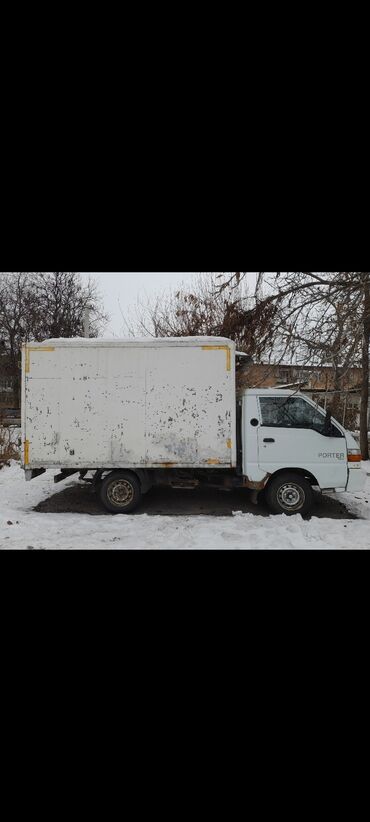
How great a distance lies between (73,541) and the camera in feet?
17.4

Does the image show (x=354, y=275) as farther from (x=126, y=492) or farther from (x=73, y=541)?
(x=73, y=541)

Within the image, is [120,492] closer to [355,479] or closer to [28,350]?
[28,350]

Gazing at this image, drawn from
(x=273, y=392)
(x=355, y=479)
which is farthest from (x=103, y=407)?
(x=355, y=479)

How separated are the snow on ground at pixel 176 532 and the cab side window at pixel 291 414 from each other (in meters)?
1.57

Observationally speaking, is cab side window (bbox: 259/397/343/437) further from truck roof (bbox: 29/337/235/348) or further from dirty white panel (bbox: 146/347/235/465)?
truck roof (bbox: 29/337/235/348)

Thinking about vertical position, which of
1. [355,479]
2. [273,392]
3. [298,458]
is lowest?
[355,479]

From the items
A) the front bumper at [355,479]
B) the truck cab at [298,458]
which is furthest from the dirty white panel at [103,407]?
the front bumper at [355,479]

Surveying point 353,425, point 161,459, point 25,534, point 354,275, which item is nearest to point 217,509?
point 161,459

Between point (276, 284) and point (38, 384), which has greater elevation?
point (276, 284)

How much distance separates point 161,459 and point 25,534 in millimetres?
2378

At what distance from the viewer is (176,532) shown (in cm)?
559

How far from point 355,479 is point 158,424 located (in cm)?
350

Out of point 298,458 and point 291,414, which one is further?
point 291,414

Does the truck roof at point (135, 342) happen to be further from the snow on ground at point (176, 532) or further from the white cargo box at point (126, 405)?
the snow on ground at point (176, 532)
